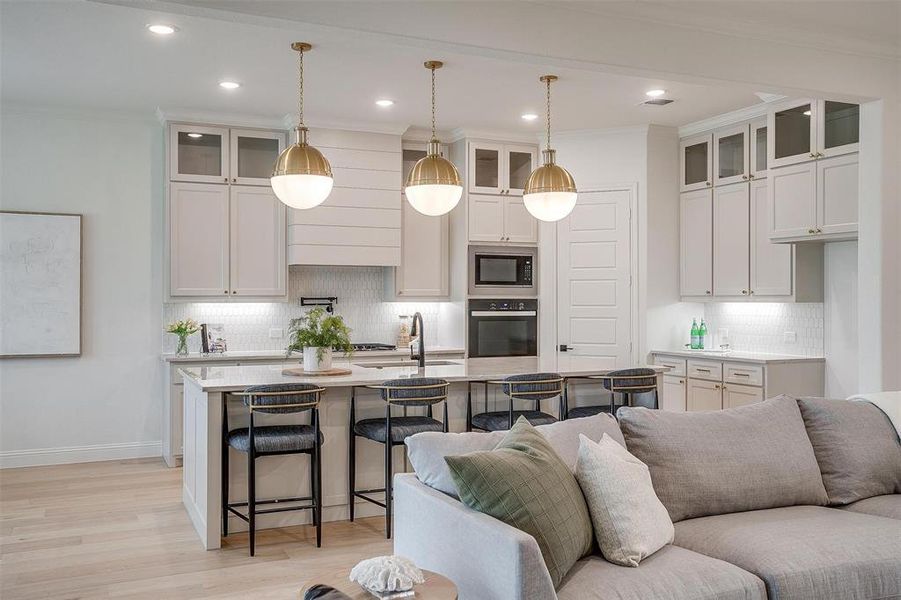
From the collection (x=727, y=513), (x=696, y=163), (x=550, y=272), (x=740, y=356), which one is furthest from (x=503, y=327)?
(x=727, y=513)

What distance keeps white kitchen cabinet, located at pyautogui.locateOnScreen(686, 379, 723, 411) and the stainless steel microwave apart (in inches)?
66.2

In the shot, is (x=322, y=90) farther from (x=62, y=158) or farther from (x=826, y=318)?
(x=826, y=318)

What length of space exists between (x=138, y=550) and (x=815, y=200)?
4900 mm

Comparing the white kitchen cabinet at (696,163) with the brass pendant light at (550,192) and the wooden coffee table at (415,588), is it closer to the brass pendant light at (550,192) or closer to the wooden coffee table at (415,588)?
the brass pendant light at (550,192)

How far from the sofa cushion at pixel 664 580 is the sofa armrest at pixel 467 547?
0.23 m

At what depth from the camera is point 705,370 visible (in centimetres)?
640

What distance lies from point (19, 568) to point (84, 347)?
2.88 metres

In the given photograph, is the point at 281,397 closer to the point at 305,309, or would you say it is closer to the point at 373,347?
the point at 373,347

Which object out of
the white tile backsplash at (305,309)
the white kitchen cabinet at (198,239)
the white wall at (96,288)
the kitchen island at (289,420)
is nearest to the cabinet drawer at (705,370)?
the kitchen island at (289,420)

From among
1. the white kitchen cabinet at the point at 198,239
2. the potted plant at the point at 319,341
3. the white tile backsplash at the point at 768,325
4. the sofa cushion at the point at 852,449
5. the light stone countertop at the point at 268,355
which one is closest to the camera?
the sofa cushion at the point at 852,449

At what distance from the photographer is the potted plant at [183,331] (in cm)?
633

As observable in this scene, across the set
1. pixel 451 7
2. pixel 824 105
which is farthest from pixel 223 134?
pixel 824 105

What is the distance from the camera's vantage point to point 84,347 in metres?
6.51

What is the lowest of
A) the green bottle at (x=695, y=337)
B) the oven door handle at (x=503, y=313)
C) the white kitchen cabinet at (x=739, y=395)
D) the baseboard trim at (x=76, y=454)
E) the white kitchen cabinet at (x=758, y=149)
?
the baseboard trim at (x=76, y=454)
